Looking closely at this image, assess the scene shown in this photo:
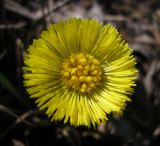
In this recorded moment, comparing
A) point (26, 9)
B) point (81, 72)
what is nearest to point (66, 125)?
point (81, 72)

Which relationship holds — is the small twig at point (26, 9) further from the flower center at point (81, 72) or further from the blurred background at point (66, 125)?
the flower center at point (81, 72)

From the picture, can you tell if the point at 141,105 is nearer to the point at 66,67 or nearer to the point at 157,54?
the point at 157,54

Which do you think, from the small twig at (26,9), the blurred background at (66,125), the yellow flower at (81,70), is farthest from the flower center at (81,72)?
the small twig at (26,9)

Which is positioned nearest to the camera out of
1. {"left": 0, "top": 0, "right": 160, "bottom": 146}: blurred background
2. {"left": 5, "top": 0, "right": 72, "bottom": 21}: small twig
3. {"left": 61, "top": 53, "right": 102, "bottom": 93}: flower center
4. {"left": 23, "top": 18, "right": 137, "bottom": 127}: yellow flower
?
{"left": 23, "top": 18, "right": 137, "bottom": 127}: yellow flower

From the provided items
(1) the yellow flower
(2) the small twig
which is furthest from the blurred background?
(1) the yellow flower

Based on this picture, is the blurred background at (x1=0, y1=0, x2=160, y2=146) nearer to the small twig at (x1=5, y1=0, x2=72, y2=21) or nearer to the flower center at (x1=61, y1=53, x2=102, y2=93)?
the small twig at (x1=5, y1=0, x2=72, y2=21)

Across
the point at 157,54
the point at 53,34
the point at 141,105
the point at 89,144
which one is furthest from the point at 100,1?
the point at 53,34
